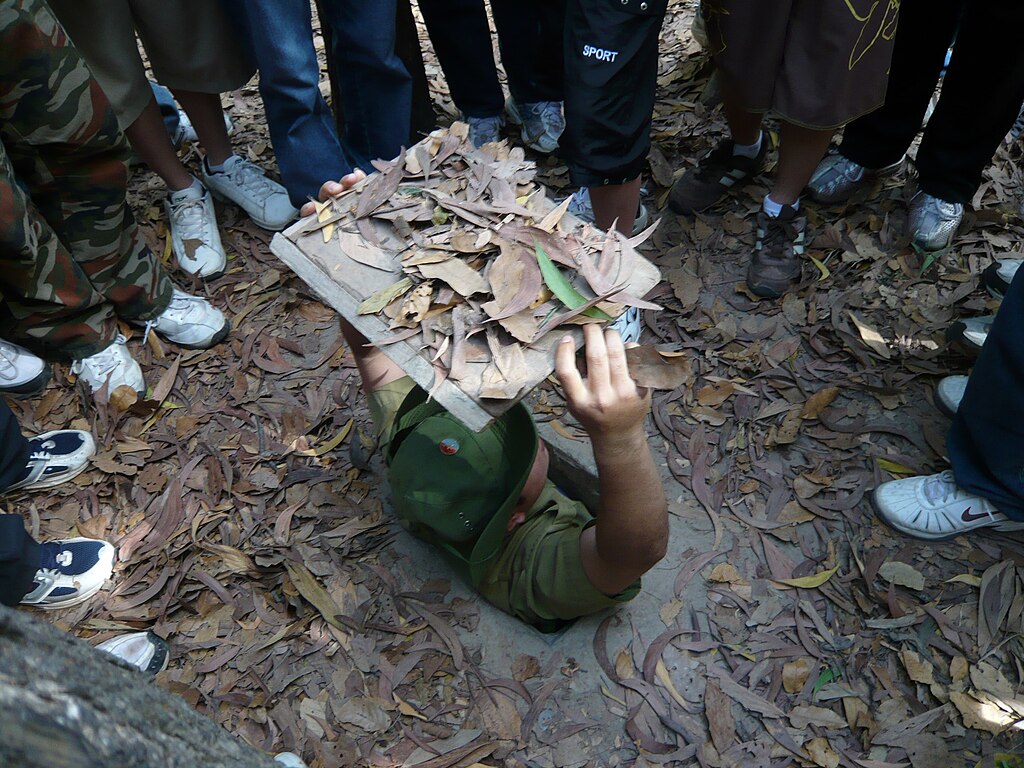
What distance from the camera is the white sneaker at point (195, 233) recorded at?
3539 mm

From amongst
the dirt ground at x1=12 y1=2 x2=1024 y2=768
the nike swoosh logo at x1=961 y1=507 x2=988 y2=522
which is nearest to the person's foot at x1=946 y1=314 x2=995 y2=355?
the dirt ground at x1=12 y1=2 x2=1024 y2=768

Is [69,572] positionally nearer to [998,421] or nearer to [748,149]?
[998,421]

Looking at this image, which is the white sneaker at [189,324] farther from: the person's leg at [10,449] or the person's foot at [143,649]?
the person's foot at [143,649]

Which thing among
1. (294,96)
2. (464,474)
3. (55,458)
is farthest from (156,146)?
(464,474)

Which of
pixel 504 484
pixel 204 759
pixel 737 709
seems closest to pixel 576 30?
pixel 504 484

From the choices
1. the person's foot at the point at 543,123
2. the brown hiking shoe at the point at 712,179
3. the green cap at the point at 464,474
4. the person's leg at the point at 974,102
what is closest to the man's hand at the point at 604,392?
the green cap at the point at 464,474

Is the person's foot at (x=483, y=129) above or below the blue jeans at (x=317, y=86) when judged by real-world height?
below

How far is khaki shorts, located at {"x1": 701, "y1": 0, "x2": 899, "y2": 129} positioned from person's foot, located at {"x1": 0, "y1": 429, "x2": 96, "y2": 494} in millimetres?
2970

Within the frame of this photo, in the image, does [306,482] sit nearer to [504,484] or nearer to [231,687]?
[231,687]

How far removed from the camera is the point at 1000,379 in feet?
7.35

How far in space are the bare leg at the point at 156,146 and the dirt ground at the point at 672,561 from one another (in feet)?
1.67

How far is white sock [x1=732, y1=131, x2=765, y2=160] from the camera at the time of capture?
364 cm

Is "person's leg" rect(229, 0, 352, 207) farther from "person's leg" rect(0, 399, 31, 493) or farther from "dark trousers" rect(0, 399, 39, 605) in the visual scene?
"dark trousers" rect(0, 399, 39, 605)

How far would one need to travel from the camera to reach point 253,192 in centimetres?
372
